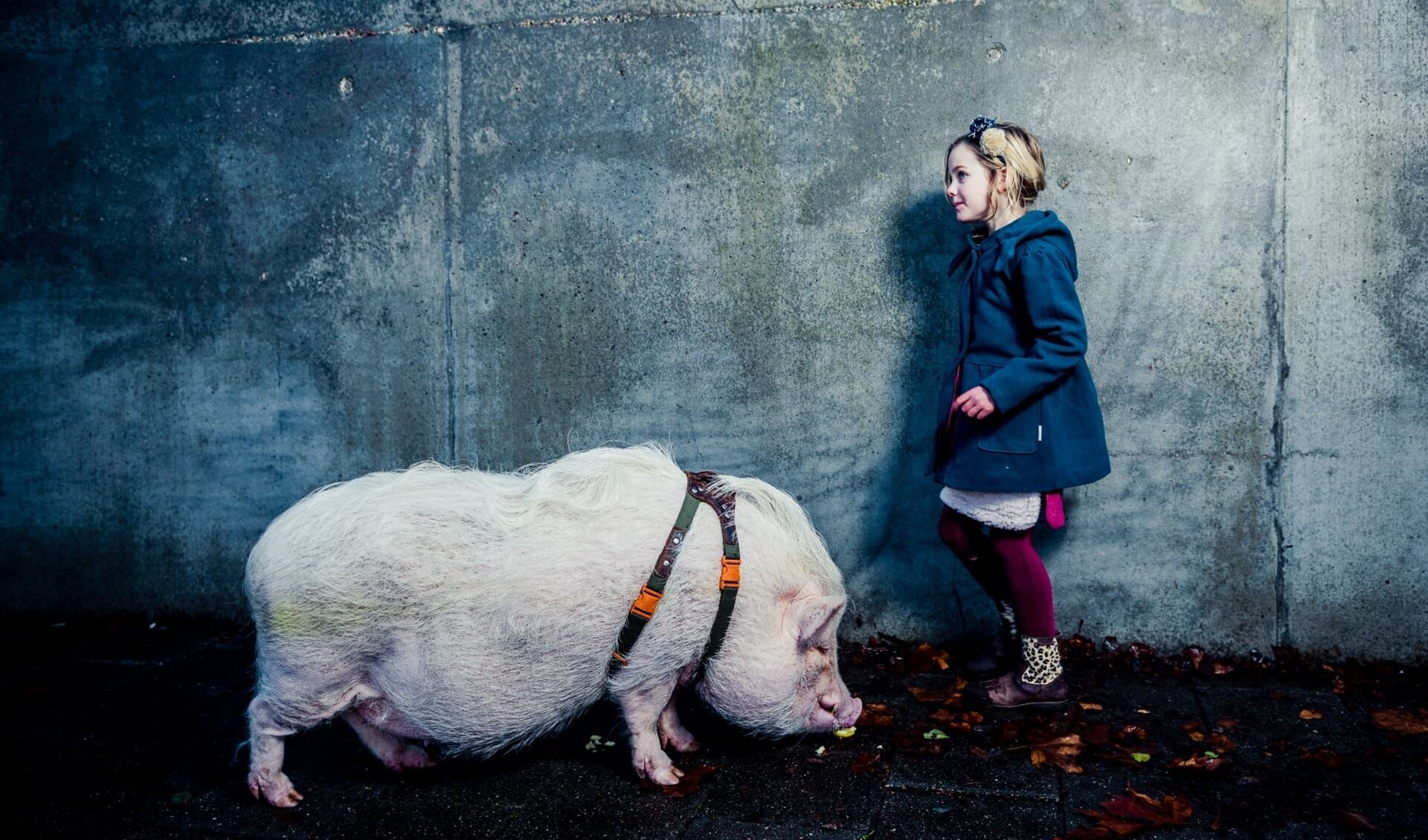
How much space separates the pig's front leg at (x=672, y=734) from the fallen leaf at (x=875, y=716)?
63cm

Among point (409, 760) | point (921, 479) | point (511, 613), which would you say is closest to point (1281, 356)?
point (921, 479)

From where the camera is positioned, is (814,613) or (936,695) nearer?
(814,613)

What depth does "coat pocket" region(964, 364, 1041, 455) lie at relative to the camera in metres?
3.41

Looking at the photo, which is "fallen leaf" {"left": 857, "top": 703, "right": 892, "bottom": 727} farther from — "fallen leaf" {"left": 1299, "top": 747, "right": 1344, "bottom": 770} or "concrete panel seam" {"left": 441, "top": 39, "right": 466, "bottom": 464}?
"concrete panel seam" {"left": 441, "top": 39, "right": 466, "bottom": 464}

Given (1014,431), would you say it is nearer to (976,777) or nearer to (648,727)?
(976,777)

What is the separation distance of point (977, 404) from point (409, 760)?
2.25 metres

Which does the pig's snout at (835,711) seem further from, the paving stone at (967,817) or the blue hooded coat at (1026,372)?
the blue hooded coat at (1026,372)

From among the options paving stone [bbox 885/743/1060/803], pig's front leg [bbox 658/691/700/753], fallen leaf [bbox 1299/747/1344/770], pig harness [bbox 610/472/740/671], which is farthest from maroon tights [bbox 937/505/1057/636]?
pig's front leg [bbox 658/691/700/753]

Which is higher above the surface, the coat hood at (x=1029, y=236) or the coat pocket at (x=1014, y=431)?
the coat hood at (x=1029, y=236)

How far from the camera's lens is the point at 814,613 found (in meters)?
3.11

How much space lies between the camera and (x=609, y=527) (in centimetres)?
305

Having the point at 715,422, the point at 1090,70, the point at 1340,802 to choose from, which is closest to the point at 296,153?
the point at 715,422

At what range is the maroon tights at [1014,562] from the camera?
362 cm

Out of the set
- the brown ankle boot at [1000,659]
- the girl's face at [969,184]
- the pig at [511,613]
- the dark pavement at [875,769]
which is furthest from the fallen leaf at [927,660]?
the girl's face at [969,184]
